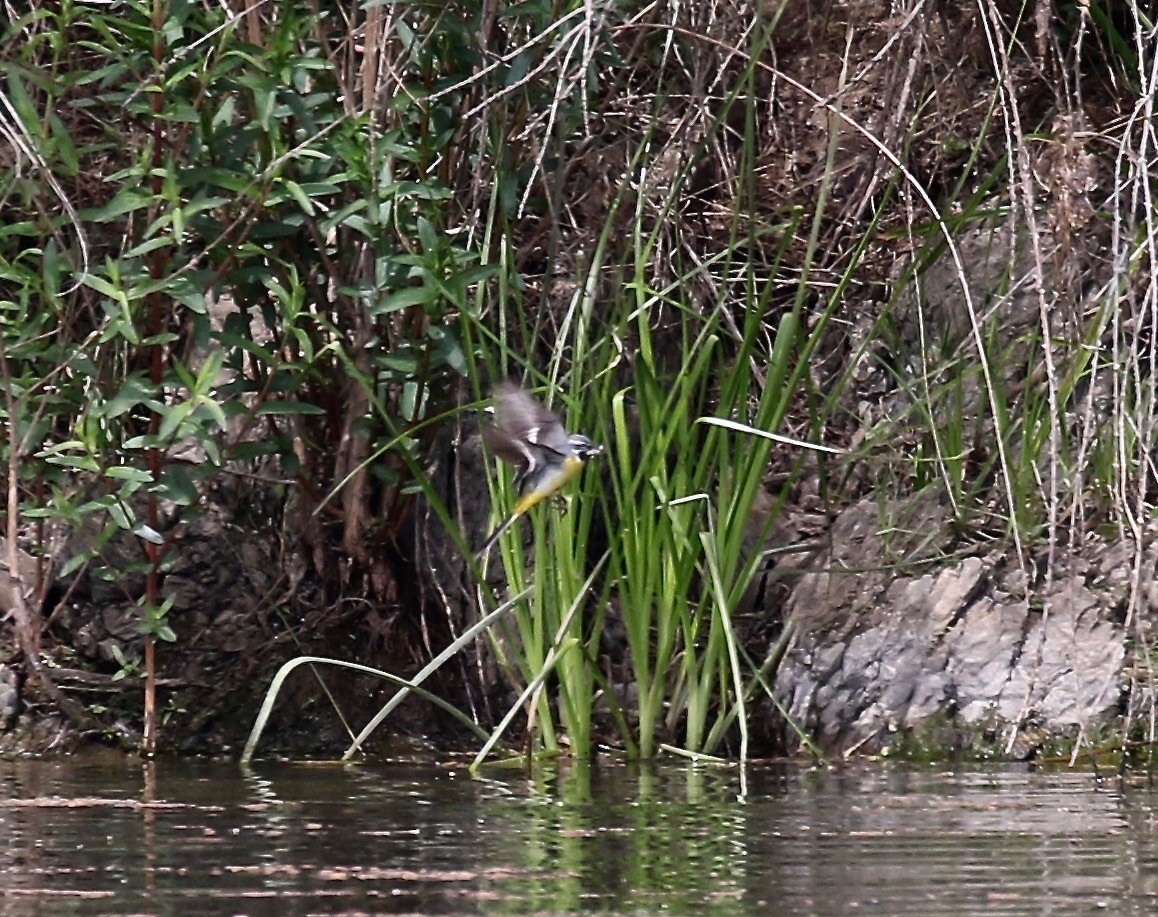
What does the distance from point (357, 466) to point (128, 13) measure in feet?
4.27

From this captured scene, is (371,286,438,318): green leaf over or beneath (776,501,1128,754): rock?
over

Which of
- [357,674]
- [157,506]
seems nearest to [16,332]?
[157,506]

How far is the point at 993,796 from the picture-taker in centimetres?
413

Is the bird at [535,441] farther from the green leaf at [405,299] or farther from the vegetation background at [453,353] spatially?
the green leaf at [405,299]

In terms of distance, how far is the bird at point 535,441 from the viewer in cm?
456

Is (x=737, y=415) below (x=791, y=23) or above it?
below

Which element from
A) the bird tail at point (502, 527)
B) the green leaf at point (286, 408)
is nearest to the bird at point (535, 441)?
the bird tail at point (502, 527)

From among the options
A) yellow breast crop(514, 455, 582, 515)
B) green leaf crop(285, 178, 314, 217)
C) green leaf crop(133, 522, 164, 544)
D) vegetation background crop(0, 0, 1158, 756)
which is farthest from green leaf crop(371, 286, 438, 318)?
green leaf crop(133, 522, 164, 544)

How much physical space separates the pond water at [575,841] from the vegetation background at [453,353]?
433 millimetres

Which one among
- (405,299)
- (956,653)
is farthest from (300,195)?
(956,653)

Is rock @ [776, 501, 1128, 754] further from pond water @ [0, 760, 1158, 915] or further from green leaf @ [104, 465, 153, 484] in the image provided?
green leaf @ [104, 465, 153, 484]

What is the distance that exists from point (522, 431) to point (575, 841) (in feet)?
4.27

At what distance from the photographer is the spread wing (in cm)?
456

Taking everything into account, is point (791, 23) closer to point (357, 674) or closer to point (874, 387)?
point (874, 387)
